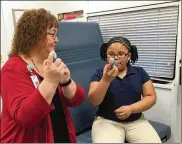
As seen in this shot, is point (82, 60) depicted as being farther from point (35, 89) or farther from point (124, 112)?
point (35, 89)

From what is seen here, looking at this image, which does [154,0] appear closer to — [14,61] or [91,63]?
[91,63]

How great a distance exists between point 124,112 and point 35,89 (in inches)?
21.5

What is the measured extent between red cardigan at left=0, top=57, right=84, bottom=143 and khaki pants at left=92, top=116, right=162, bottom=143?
1.11 ft

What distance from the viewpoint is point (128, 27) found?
1897mm

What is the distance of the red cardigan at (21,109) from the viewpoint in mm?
871

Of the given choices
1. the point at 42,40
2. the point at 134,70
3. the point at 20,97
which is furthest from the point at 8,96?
the point at 134,70

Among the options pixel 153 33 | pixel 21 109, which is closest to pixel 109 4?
pixel 153 33

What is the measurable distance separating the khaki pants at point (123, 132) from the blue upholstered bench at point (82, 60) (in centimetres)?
20

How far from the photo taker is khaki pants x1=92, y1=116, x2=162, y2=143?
124 cm

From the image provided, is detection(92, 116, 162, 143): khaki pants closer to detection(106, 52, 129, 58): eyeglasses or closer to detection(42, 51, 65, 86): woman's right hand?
detection(106, 52, 129, 58): eyeglasses

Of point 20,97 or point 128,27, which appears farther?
point 128,27

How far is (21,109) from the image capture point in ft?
2.87

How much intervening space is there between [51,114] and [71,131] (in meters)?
0.17

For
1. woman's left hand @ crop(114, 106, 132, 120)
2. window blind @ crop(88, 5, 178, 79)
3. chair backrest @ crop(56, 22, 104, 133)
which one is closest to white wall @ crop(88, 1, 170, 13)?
window blind @ crop(88, 5, 178, 79)
